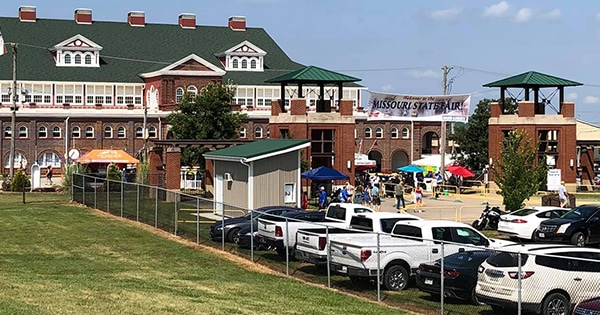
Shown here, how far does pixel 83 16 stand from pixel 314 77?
1717 inches

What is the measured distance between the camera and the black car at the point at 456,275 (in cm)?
1941

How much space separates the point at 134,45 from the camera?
96.3m

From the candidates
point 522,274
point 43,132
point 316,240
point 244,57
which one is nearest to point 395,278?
point 316,240

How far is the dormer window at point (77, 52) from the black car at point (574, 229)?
66.1 meters

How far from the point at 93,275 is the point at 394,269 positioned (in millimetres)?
7647

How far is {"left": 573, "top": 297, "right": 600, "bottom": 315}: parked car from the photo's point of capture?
14.6m

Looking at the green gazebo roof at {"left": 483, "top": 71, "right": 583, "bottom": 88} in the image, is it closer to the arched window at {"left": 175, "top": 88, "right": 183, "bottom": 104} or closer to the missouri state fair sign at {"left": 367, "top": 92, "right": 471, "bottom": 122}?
the missouri state fair sign at {"left": 367, "top": 92, "right": 471, "bottom": 122}

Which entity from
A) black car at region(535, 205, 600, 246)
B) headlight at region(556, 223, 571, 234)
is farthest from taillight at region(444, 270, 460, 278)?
headlight at region(556, 223, 571, 234)

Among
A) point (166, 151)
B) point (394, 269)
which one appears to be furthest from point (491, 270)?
point (166, 151)

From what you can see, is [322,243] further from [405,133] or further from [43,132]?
[405,133]

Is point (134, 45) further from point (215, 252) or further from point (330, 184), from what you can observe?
point (215, 252)

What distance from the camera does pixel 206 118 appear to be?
7006 cm

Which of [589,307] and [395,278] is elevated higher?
[589,307]

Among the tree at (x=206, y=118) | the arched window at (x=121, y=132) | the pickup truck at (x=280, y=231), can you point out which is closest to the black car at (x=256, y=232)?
the pickup truck at (x=280, y=231)
